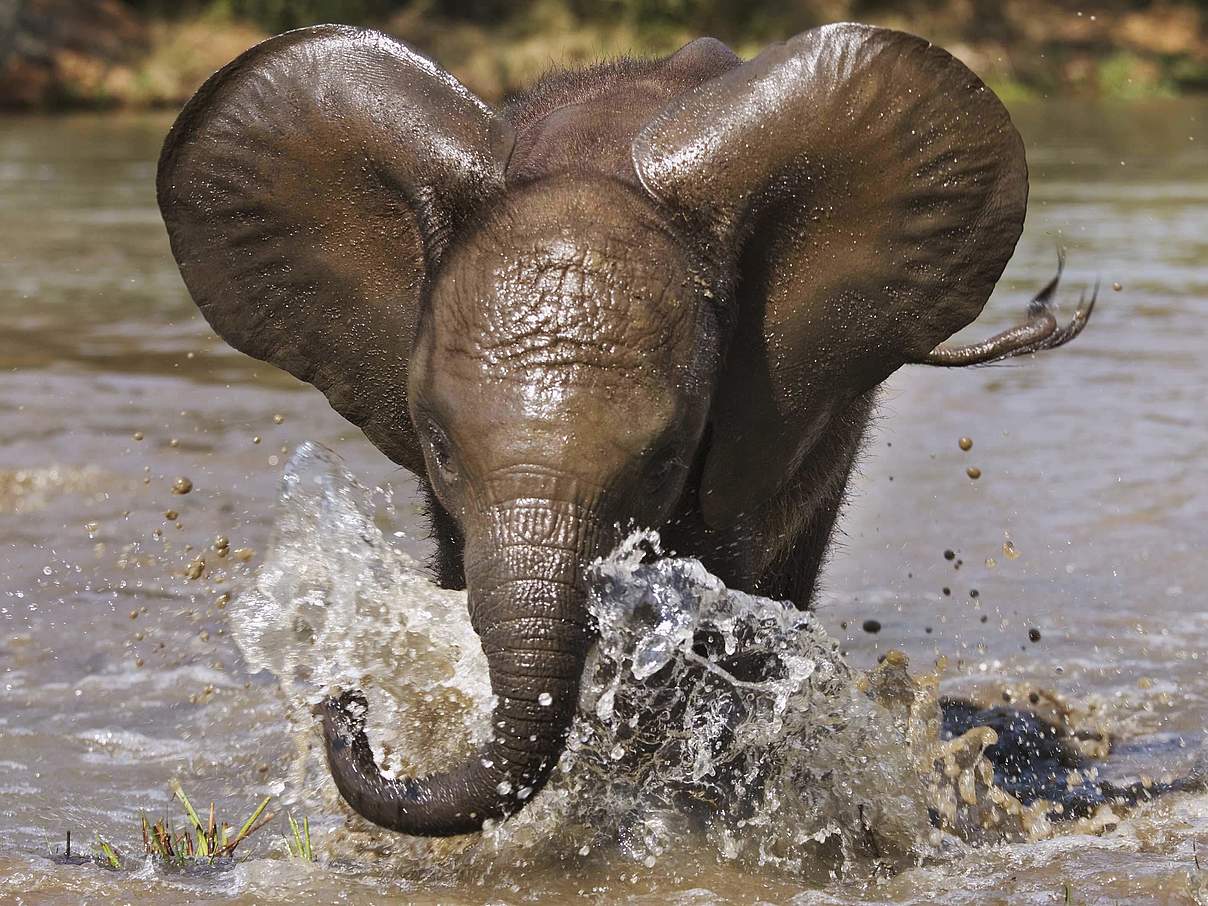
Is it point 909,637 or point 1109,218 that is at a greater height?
point 909,637

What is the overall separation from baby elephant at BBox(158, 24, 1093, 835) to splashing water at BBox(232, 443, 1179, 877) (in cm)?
22

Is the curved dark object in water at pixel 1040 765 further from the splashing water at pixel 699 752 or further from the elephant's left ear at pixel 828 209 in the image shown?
the elephant's left ear at pixel 828 209

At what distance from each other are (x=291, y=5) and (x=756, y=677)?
110 feet

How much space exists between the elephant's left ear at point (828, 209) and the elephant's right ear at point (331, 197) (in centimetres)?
49

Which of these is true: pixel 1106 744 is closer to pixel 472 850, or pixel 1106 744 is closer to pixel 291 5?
pixel 472 850

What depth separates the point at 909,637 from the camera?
22.2ft

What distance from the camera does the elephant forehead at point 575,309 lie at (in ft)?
12.3

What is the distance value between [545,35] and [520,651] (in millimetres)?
Result: 33720

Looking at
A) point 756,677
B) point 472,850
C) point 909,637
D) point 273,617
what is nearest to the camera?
point 472,850

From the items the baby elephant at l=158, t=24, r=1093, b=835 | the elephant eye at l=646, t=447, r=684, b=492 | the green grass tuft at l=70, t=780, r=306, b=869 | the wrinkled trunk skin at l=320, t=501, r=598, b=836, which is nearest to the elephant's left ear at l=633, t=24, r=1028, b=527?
the baby elephant at l=158, t=24, r=1093, b=835

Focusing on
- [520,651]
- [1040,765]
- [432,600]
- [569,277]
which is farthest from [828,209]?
[1040,765]

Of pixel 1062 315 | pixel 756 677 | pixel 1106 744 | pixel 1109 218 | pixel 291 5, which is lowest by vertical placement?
pixel 291 5

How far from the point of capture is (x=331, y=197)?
4426mm

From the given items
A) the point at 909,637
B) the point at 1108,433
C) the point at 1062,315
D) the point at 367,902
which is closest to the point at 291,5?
the point at 1062,315
